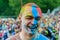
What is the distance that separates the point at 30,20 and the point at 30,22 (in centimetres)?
1

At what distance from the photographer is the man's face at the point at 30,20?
141cm

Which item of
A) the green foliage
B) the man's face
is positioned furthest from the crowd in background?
the man's face

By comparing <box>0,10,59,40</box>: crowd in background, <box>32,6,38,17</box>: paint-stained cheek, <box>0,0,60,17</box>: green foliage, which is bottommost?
<box>0,10,59,40</box>: crowd in background

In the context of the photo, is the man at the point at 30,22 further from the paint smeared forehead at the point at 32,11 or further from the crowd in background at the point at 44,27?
the crowd in background at the point at 44,27

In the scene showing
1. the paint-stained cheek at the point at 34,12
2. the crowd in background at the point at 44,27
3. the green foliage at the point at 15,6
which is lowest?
the crowd in background at the point at 44,27

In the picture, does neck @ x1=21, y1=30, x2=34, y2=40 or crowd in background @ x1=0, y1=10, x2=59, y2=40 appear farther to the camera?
crowd in background @ x1=0, y1=10, x2=59, y2=40

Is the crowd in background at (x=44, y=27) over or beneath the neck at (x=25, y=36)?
beneath

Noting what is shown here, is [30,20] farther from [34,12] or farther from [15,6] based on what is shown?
[15,6]

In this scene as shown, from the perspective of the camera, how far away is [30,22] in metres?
1.42

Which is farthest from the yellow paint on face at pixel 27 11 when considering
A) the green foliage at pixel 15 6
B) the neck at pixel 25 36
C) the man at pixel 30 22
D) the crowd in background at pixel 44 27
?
the green foliage at pixel 15 6

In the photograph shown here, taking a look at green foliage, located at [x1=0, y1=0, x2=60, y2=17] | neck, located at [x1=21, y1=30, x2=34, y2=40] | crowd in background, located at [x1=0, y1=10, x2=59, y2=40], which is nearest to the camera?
neck, located at [x1=21, y1=30, x2=34, y2=40]

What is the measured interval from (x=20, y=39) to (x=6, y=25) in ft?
11.3

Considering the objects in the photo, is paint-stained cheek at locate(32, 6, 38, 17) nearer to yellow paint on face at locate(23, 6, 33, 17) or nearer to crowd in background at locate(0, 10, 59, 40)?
yellow paint on face at locate(23, 6, 33, 17)

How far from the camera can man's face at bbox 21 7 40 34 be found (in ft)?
4.62
